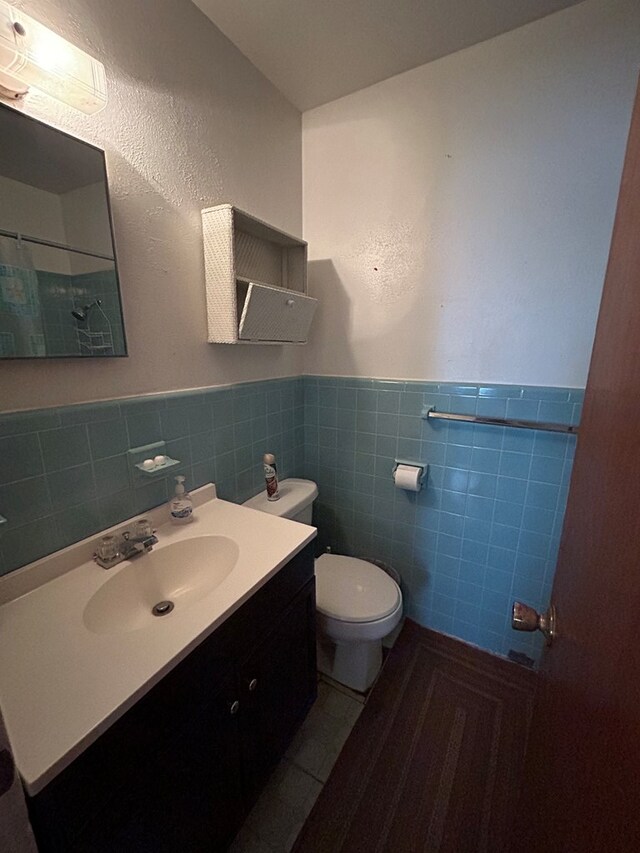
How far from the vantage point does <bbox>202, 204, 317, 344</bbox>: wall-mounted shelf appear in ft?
3.84

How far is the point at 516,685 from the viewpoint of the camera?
1.47m

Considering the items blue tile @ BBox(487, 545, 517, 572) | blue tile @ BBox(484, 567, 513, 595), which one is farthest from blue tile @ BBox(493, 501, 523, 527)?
blue tile @ BBox(484, 567, 513, 595)

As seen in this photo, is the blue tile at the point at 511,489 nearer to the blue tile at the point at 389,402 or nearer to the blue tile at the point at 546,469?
the blue tile at the point at 546,469

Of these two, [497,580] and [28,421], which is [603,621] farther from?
[497,580]

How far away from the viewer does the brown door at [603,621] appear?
0.33 metres

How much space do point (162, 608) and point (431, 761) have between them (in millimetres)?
1107

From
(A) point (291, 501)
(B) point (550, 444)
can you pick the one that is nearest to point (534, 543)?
(B) point (550, 444)

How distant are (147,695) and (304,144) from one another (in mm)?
2102

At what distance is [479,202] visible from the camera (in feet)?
4.30

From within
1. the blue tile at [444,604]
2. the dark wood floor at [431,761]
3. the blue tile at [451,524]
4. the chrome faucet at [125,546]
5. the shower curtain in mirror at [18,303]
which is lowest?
the dark wood floor at [431,761]

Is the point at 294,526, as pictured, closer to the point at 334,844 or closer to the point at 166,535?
the point at 166,535

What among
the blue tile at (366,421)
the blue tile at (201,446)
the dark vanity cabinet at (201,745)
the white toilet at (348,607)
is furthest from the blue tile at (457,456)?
the blue tile at (201,446)

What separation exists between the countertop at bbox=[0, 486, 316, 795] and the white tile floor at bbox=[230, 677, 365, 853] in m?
0.83

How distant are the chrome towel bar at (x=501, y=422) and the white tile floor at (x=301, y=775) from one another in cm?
125
